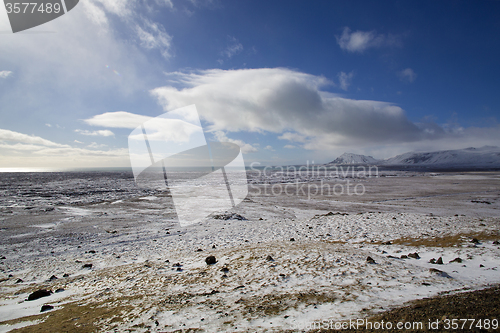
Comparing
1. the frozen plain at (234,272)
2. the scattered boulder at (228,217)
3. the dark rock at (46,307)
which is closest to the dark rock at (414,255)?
the frozen plain at (234,272)

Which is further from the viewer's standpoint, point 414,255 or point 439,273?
point 414,255

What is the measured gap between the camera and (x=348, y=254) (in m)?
7.48

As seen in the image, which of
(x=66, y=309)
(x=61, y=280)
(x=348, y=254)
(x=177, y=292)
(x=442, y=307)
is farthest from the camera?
(x=348, y=254)

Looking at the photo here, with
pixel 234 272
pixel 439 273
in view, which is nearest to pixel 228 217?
pixel 234 272

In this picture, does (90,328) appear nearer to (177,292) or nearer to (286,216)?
(177,292)

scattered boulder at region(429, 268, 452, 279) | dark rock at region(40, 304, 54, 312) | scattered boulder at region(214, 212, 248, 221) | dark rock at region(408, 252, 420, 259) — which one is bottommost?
scattered boulder at region(214, 212, 248, 221)

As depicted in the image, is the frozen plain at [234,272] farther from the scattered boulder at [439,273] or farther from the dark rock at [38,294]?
the dark rock at [38,294]

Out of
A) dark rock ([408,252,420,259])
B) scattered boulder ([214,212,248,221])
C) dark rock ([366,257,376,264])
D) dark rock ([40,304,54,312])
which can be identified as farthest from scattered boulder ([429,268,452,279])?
scattered boulder ([214,212,248,221])

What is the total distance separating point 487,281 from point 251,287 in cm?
548

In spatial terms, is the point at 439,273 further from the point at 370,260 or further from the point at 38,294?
the point at 38,294

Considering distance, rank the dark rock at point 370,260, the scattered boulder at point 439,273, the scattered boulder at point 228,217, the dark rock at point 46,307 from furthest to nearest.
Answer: the scattered boulder at point 228,217, the dark rock at point 370,260, the scattered boulder at point 439,273, the dark rock at point 46,307

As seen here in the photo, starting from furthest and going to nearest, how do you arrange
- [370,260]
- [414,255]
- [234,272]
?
[414,255] < [370,260] < [234,272]

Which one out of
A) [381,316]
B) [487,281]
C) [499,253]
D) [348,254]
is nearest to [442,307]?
[381,316]

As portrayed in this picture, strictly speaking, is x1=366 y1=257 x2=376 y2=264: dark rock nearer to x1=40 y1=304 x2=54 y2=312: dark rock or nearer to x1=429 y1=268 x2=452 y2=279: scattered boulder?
x1=429 y1=268 x2=452 y2=279: scattered boulder
